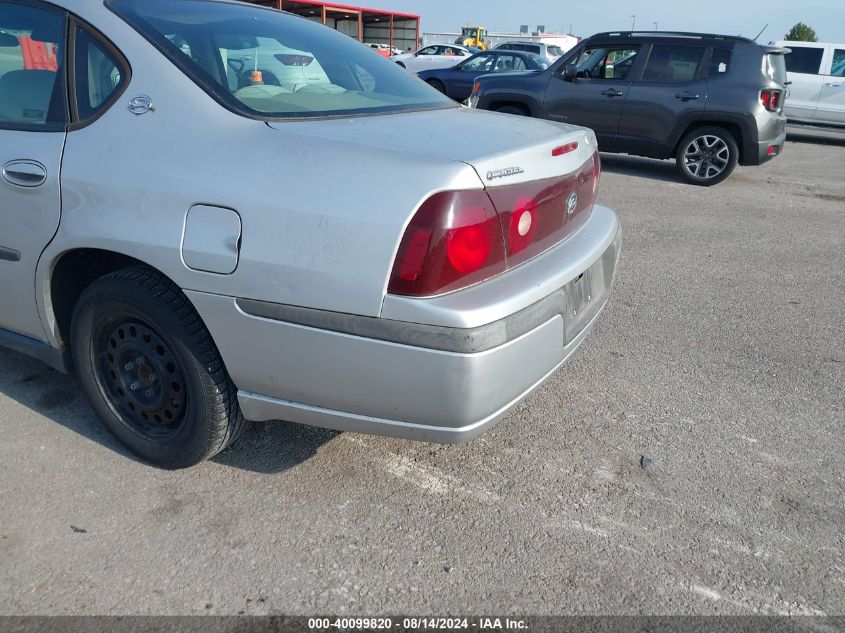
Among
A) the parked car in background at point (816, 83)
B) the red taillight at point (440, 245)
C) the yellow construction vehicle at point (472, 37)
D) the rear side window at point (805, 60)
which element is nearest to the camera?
the red taillight at point (440, 245)

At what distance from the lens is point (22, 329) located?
2.85 metres

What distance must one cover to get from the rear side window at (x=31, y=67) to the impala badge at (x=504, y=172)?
1.54 metres

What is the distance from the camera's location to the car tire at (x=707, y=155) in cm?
852

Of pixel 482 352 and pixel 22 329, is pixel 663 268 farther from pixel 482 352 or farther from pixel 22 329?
pixel 22 329

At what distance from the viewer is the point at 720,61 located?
852cm

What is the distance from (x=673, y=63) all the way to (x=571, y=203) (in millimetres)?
7034

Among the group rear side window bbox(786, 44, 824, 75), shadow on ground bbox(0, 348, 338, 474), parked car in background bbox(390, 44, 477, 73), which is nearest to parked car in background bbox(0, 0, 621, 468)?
shadow on ground bbox(0, 348, 338, 474)

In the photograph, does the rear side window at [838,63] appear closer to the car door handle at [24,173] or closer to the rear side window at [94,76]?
the rear side window at [94,76]

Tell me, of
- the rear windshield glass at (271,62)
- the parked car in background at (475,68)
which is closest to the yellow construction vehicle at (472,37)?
the parked car in background at (475,68)

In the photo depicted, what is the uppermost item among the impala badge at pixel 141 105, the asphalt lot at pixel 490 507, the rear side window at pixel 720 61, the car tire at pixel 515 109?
the rear side window at pixel 720 61

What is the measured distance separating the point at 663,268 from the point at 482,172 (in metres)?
3.59

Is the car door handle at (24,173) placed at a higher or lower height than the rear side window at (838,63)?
lower

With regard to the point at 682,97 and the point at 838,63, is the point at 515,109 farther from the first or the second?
the point at 838,63

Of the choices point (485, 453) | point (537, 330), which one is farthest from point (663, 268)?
point (537, 330)
